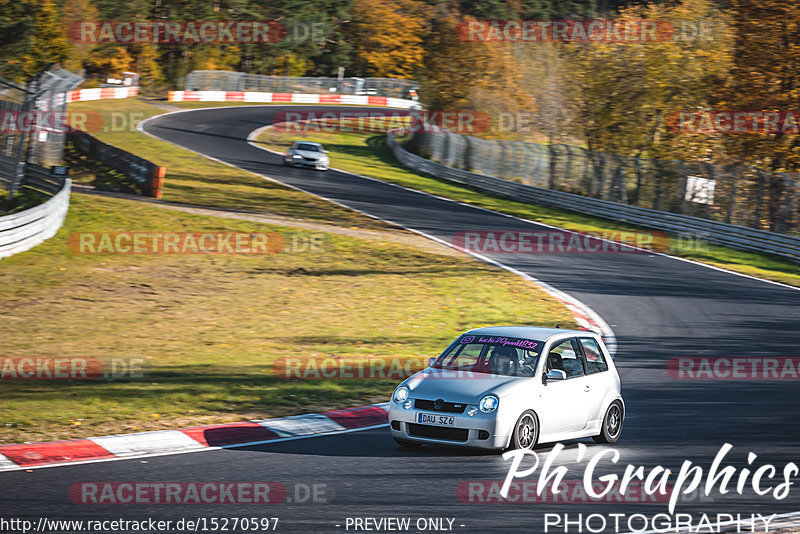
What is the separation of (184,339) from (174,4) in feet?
259

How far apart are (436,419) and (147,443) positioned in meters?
3.15

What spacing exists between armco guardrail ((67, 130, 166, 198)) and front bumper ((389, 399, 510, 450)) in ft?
75.9

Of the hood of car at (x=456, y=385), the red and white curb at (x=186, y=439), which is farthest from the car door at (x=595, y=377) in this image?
the red and white curb at (x=186, y=439)

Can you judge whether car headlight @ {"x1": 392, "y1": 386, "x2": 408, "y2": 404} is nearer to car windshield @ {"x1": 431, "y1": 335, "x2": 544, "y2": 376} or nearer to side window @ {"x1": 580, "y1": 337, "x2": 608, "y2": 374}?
car windshield @ {"x1": 431, "y1": 335, "x2": 544, "y2": 376}

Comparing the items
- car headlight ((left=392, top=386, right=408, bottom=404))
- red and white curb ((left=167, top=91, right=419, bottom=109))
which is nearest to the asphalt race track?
car headlight ((left=392, top=386, right=408, bottom=404))

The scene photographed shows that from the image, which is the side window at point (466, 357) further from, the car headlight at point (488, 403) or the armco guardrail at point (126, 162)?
the armco guardrail at point (126, 162)

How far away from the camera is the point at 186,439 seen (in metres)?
10.1

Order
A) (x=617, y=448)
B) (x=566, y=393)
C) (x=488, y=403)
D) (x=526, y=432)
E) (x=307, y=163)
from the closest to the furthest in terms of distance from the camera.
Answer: (x=488, y=403), (x=526, y=432), (x=566, y=393), (x=617, y=448), (x=307, y=163)

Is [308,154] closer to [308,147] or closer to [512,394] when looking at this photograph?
[308,147]

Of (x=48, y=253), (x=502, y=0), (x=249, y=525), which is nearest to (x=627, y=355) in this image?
(x=249, y=525)

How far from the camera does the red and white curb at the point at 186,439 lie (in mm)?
9070

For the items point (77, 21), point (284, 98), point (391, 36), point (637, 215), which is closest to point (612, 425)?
point (637, 215)

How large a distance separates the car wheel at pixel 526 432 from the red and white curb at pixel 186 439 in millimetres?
2333

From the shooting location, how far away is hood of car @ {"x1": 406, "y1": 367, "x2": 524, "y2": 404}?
383 inches
